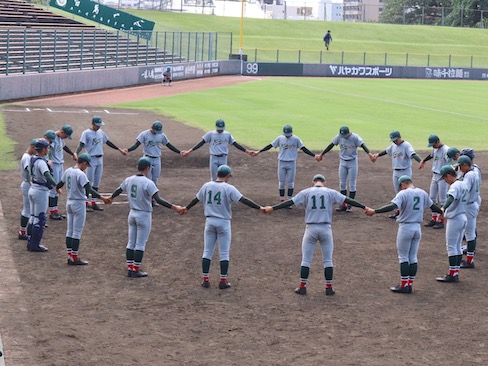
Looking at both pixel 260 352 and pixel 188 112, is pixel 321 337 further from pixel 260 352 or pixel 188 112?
pixel 188 112

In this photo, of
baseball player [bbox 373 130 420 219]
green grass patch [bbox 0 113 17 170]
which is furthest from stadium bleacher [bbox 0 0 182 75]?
baseball player [bbox 373 130 420 219]

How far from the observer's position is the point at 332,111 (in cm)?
4203

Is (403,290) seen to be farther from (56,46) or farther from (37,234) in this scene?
(56,46)

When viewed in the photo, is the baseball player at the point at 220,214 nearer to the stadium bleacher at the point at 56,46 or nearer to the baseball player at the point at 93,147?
the baseball player at the point at 93,147

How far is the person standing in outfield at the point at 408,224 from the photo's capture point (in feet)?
46.7

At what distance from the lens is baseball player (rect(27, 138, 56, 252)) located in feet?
53.4

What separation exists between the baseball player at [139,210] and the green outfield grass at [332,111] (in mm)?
14944

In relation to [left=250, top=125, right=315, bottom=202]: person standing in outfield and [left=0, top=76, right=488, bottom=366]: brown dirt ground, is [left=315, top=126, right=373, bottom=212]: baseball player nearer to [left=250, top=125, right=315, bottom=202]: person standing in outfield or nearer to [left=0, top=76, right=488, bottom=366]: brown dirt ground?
[left=250, top=125, right=315, bottom=202]: person standing in outfield

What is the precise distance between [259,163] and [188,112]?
508 inches

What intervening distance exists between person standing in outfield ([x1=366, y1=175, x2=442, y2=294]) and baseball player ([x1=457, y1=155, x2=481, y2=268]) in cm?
171

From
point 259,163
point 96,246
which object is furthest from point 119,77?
point 96,246

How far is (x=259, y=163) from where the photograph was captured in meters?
27.5

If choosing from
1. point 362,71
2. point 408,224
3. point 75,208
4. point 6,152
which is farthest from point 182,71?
point 408,224

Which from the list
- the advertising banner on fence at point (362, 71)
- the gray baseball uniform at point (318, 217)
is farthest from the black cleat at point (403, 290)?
the advertising banner on fence at point (362, 71)
